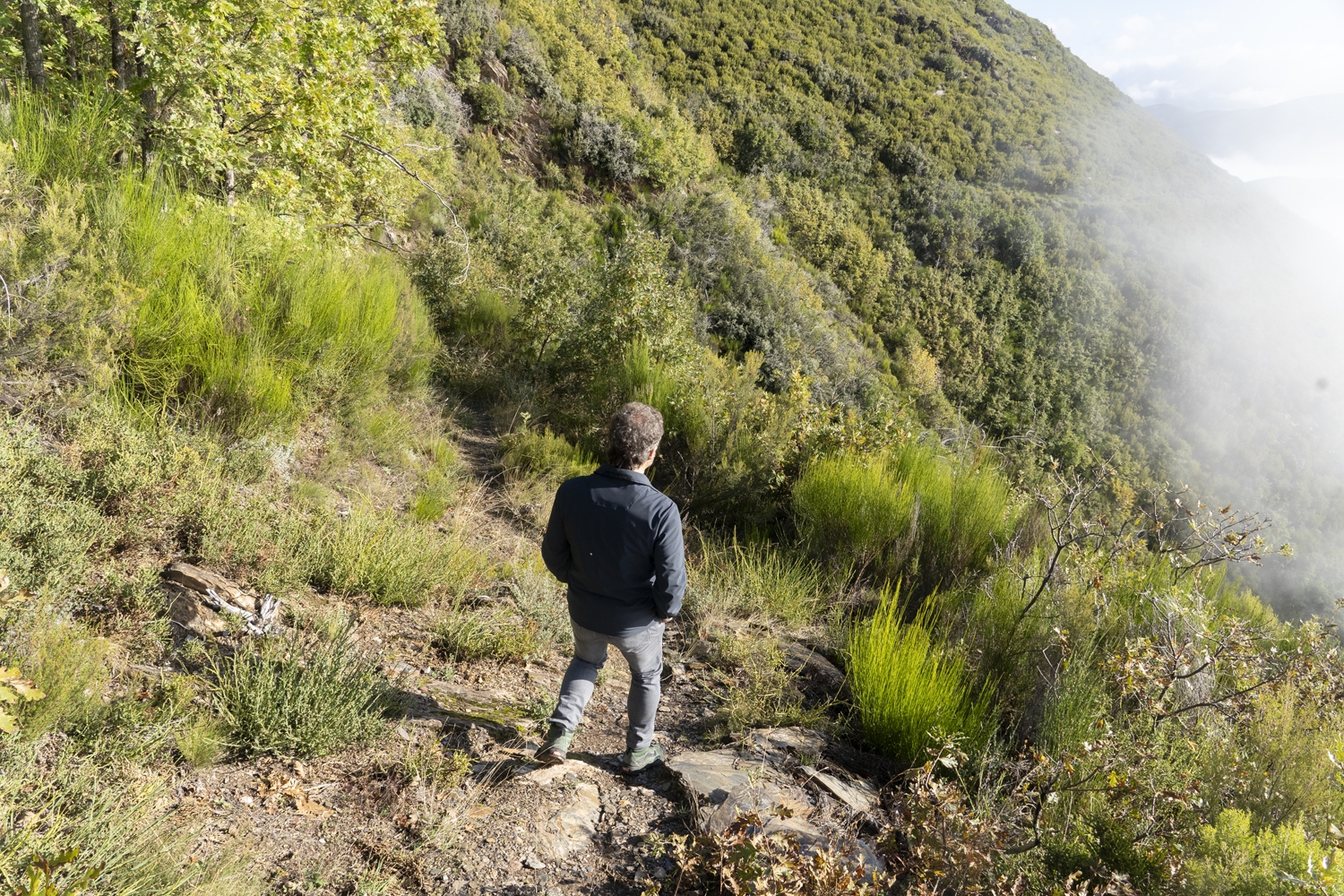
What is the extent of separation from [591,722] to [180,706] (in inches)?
66.3

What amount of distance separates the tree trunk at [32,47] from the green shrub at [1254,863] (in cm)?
677

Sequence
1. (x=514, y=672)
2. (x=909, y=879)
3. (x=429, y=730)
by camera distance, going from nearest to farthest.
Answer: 1. (x=909, y=879)
2. (x=429, y=730)
3. (x=514, y=672)

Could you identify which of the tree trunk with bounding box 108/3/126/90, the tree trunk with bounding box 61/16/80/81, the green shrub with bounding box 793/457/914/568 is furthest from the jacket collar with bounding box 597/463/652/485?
the tree trunk with bounding box 61/16/80/81

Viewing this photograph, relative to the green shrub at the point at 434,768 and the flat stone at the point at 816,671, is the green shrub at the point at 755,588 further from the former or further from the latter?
the green shrub at the point at 434,768

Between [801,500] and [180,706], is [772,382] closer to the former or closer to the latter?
[801,500]

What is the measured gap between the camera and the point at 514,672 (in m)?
3.32

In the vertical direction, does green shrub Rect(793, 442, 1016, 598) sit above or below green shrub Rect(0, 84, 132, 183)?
below

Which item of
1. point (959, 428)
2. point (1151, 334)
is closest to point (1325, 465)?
point (1151, 334)

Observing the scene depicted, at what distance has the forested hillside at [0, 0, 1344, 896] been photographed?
1995mm

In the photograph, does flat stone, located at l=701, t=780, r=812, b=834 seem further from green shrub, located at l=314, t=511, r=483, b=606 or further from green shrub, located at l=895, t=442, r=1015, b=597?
green shrub, located at l=895, t=442, r=1015, b=597

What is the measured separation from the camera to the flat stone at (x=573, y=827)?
2.20 m

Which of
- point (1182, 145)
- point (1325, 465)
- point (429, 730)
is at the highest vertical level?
point (1182, 145)

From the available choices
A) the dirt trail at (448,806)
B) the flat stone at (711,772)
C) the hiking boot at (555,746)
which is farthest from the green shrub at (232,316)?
the flat stone at (711,772)

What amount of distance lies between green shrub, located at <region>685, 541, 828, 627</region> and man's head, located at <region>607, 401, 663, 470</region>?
1.90m
